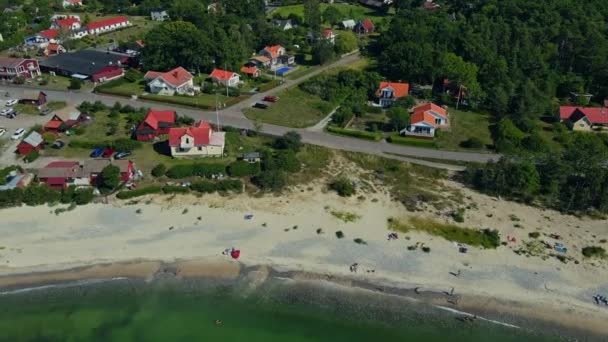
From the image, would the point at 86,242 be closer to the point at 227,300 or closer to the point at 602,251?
the point at 227,300

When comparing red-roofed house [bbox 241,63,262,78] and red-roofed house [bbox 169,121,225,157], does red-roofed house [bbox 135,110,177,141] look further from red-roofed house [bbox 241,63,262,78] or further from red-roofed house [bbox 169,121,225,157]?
red-roofed house [bbox 241,63,262,78]

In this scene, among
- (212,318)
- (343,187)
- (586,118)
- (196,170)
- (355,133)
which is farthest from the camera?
(586,118)

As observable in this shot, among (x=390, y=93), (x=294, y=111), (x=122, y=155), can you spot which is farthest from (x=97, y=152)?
(x=390, y=93)

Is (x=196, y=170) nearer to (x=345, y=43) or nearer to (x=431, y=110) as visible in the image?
(x=431, y=110)

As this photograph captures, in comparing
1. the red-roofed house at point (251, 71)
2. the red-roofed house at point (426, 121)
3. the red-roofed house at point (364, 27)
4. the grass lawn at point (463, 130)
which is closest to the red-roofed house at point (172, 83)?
the red-roofed house at point (251, 71)

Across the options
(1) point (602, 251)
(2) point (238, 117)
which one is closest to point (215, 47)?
(2) point (238, 117)

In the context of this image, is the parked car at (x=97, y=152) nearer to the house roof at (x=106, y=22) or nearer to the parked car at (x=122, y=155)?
the parked car at (x=122, y=155)
